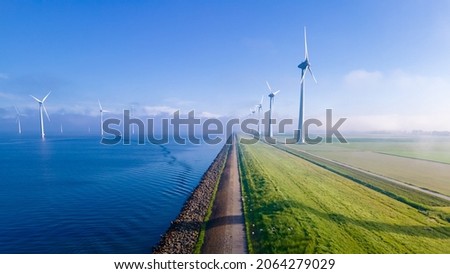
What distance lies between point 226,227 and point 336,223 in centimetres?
760

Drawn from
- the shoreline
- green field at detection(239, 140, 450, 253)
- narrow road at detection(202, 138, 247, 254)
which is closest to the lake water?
the shoreline

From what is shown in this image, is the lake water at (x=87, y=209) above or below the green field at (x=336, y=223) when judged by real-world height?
below

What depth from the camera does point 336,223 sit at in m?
17.9

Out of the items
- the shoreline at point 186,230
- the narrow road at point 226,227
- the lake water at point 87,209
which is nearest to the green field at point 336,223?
the narrow road at point 226,227

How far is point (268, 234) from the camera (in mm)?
16391

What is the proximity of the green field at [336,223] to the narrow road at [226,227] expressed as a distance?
2.17ft

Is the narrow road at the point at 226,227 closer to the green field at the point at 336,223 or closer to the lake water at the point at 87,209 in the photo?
the green field at the point at 336,223

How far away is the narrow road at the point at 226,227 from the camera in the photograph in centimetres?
1528

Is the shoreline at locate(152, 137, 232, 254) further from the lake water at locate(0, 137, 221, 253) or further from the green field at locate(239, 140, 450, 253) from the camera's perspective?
the green field at locate(239, 140, 450, 253)

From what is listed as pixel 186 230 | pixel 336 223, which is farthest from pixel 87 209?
pixel 336 223

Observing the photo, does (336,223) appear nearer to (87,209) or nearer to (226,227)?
(226,227)

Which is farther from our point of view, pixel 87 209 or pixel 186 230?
pixel 87 209

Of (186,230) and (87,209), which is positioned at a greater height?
(186,230)

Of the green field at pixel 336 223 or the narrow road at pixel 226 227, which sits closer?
the green field at pixel 336 223
